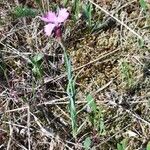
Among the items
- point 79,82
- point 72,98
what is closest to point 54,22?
point 72,98

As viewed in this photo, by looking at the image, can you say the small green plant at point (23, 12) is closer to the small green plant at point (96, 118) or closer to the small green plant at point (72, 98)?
the small green plant at point (72, 98)

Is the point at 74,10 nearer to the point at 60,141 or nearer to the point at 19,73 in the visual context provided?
the point at 19,73

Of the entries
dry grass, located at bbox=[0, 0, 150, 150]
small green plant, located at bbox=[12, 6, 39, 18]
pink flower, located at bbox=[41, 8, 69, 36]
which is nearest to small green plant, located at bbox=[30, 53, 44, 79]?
dry grass, located at bbox=[0, 0, 150, 150]

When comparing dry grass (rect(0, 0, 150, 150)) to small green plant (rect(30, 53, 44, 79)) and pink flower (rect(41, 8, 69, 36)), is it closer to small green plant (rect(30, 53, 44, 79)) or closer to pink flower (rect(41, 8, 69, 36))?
small green plant (rect(30, 53, 44, 79))

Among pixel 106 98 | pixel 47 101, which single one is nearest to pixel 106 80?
pixel 106 98

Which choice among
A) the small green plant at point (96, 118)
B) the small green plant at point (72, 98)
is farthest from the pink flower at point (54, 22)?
the small green plant at point (96, 118)
